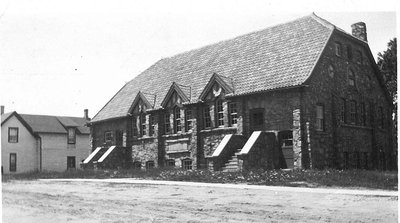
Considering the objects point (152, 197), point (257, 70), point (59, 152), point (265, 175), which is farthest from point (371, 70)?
point (59, 152)

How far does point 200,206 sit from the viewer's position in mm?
11328

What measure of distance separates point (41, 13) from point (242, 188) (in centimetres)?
775

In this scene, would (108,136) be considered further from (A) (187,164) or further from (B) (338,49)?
(B) (338,49)

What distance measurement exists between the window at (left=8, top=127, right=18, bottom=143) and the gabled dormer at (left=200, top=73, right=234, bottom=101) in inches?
682

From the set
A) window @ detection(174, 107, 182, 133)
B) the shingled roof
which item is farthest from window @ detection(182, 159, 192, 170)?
the shingled roof

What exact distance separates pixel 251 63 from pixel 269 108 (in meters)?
3.50

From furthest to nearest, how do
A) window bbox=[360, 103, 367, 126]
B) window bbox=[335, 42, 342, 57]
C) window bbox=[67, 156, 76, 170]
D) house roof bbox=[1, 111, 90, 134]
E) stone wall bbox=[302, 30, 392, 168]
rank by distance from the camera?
window bbox=[67, 156, 76, 170], house roof bbox=[1, 111, 90, 134], window bbox=[360, 103, 367, 126], window bbox=[335, 42, 342, 57], stone wall bbox=[302, 30, 392, 168]

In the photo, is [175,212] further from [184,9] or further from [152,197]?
[184,9]

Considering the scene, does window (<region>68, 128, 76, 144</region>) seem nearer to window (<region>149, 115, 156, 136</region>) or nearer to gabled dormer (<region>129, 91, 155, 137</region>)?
gabled dormer (<region>129, 91, 155, 137</region>)

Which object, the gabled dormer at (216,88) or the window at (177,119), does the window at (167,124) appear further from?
the gabled dormer at (216,88)

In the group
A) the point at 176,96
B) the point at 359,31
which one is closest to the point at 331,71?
the point at 359,31

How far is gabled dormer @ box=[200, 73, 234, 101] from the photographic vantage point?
2422cm

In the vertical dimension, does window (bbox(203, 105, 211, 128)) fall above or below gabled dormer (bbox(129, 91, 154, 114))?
below

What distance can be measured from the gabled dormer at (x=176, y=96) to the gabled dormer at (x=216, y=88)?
1.42 m
